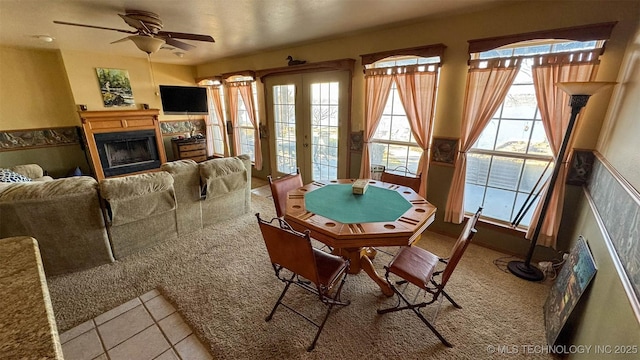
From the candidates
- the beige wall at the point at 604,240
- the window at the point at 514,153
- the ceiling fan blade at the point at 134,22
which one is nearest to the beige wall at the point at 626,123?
the beige wall at the point at 604,240

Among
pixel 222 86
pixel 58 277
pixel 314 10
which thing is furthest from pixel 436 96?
pixel 222 86

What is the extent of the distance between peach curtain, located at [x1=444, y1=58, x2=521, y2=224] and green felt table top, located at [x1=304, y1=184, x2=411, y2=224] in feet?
3.14

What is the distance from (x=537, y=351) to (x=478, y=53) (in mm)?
2495

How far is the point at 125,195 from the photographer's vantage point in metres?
2.27

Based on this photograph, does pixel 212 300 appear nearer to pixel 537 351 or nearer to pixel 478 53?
pixel 537 351

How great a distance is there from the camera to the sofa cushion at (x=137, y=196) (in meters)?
2.22

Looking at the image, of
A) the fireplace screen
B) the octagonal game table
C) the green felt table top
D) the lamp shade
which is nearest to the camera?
the octagonal game table

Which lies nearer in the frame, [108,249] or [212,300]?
[212,300]

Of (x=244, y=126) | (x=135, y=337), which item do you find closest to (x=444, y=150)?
(x=135, y=337)

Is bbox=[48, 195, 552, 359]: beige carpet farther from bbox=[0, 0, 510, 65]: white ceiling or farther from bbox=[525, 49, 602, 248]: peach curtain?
bbox=[0, 0, 510, 65]: white ceiling

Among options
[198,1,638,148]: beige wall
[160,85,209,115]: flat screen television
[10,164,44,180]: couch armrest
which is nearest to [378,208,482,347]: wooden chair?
[198,1,638,148]: beige wall

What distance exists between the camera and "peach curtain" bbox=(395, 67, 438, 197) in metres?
2.73

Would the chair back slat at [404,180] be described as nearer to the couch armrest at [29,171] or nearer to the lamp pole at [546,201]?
the lamp pole at [546,201]

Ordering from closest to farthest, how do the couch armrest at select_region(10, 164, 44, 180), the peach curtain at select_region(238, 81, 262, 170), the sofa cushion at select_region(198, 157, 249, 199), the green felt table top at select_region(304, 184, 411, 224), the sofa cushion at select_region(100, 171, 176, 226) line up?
the green felt table top at select_region(304, 184, 411, 224), the sofa cushion at select_region(100, 171, 176, 226), the sofa cushion at select_region(198, 157, 249, 199), the couch armrest at select_region(10, 164, 44, 180), the peach curtain at select_region(238, 81, 262, 170)
